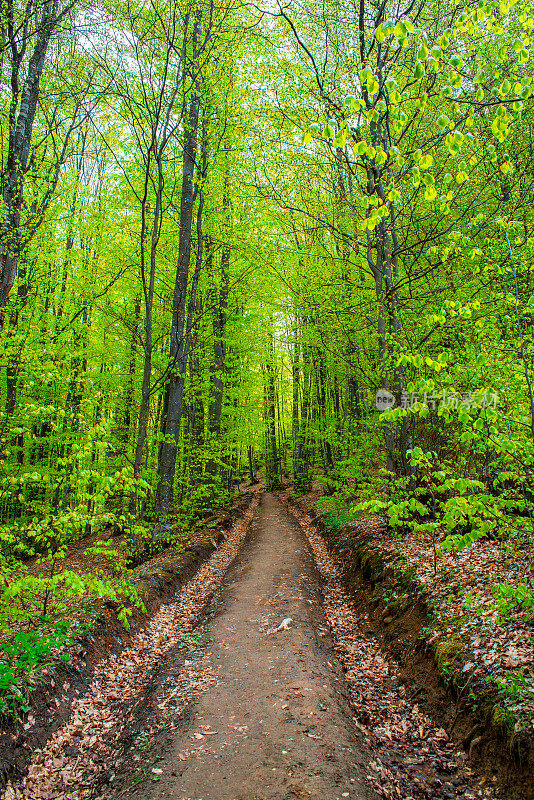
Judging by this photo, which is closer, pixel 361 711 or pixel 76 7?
pixel 361 711

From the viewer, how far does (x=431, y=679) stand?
4.08 meters

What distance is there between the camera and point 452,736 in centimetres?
344

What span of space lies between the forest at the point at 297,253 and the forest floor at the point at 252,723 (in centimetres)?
68

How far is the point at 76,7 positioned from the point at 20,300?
214 inches

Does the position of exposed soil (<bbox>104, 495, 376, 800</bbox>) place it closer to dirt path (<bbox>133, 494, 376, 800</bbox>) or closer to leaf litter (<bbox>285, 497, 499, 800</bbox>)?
dirt path (<bbox>133, 494, 376, 800</bbox>)

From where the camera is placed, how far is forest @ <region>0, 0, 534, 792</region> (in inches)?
134

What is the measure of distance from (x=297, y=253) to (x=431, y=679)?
736cm

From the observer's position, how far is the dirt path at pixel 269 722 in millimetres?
3043

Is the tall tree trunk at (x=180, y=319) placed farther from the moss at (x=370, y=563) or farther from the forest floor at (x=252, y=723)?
the moss at (x=370, y=563)

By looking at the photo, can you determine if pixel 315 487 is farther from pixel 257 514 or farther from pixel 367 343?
pixel 367 343

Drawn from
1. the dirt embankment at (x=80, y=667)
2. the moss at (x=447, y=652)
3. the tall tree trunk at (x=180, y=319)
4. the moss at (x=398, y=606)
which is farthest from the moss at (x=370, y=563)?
the tall tree trunk at (x=180, y=319)

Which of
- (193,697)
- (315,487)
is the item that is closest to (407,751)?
(193,697)

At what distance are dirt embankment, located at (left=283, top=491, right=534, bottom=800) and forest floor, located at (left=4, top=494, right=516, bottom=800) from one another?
111mm

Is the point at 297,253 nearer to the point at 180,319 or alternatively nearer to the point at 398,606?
the point at 180,319
